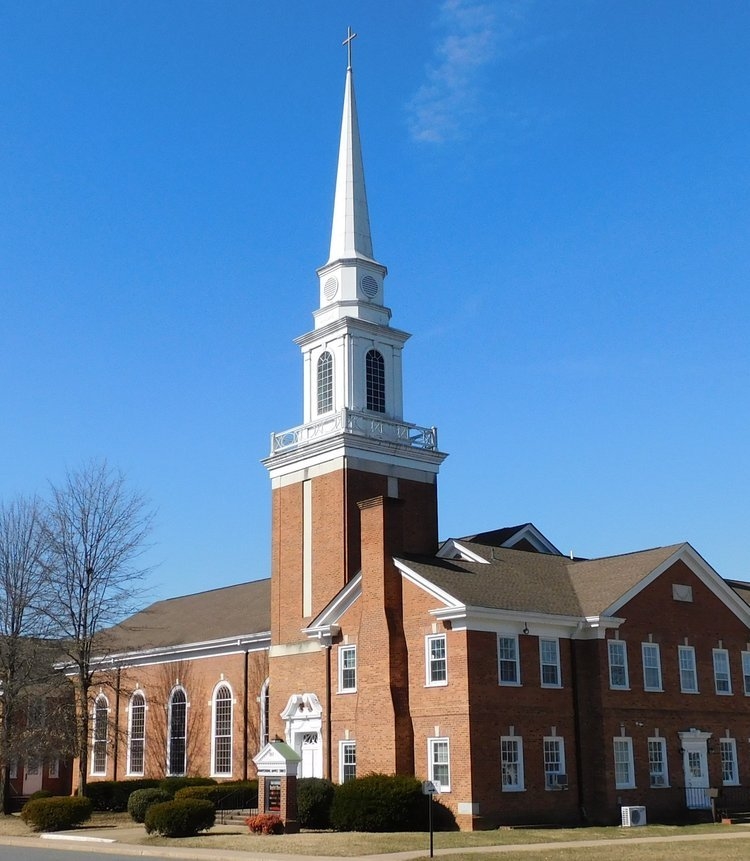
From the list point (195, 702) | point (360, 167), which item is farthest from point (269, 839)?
point (360, 167)

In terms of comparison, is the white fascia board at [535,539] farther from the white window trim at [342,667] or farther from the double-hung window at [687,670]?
the white window trim at [342,667]

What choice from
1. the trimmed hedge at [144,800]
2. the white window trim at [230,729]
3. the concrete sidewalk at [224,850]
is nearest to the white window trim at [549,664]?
the concrete sidewalk at [224,850]

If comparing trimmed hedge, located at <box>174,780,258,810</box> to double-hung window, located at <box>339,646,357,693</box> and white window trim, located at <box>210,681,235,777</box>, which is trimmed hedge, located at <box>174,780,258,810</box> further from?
white window trim, located at <box>210,681,235,777</box>

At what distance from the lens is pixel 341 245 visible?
164 feet

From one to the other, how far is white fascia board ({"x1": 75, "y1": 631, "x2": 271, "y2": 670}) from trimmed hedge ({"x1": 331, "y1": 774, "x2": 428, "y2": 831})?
1432cm

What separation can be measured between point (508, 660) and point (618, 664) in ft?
16.2

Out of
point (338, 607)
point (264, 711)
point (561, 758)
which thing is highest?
point (338, 607)

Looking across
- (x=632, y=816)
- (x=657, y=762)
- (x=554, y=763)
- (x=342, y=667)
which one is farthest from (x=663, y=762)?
(x=342, y=667)

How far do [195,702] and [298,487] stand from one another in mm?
13804

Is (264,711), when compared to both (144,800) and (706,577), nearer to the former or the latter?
(144,800)

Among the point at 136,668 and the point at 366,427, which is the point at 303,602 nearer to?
the point at 366,427

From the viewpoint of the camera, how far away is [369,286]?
49.2m

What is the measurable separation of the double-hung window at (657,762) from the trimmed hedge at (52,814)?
69.5 feet

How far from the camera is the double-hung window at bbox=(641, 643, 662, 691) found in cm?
4088
